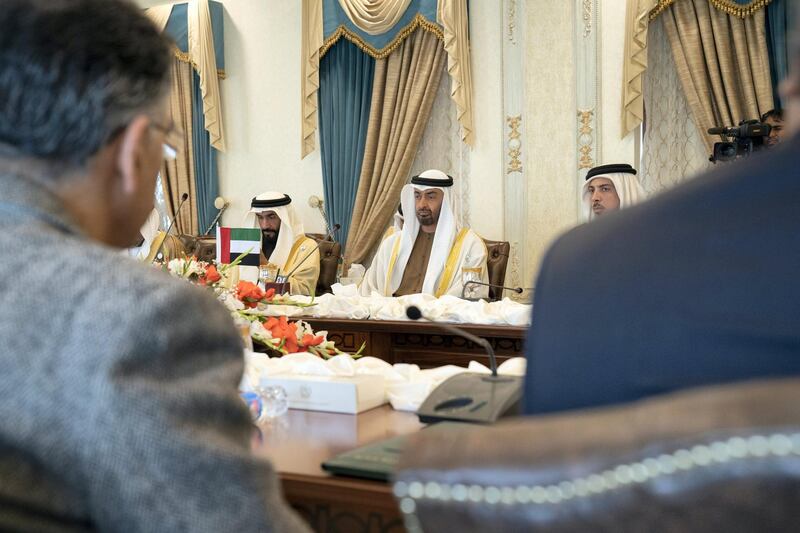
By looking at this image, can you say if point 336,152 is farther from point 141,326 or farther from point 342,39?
point 141,326

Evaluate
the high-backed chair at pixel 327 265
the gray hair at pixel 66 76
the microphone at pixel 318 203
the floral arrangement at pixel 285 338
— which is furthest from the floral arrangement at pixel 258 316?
the microphone at pixel 318 203

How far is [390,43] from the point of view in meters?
7.05

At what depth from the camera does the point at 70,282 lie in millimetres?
762

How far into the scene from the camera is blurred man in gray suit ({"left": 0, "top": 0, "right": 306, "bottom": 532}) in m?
0.71

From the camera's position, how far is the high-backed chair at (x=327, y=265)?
6.48m

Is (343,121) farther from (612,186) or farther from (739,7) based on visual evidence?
(739,7)

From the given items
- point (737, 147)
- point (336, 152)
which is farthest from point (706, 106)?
point (336, 152)

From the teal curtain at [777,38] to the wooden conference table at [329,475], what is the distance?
520cm

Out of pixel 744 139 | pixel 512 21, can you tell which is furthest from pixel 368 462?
pixel 512 21

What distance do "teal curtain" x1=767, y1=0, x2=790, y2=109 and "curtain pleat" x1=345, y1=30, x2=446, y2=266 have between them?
8.48 feet

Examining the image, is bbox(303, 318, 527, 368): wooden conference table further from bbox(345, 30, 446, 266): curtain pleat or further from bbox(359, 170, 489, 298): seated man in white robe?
bbox(345, 30, 446, 266): curtain pleat

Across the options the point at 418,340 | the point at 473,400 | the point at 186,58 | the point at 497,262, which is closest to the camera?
the point at 473,400

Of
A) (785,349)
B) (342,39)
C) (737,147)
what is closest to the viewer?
(785,349)

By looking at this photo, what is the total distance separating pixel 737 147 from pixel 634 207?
4.85 m
